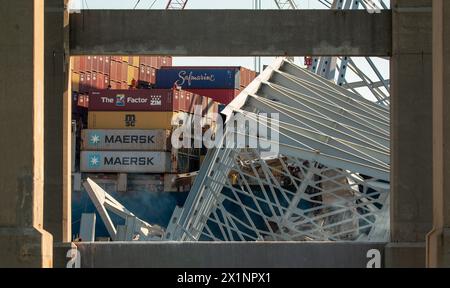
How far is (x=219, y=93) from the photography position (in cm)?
12562

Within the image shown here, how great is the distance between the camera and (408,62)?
28625 mm

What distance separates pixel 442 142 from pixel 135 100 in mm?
95569

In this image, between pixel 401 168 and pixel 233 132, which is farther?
pixel 233 132

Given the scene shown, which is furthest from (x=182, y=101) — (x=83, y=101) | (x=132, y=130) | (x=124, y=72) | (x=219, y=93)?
(x=124, y=72)

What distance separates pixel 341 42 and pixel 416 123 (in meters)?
2.27

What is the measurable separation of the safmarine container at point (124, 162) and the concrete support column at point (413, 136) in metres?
85.2

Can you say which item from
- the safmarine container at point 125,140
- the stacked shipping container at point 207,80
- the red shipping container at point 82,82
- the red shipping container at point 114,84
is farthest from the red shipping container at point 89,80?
the stacked shipping container at point 207,80

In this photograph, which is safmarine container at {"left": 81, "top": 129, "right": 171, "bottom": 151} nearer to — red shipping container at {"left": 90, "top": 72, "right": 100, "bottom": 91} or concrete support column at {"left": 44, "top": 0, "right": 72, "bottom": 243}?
red shipping container at {"left": 90, "top": 72, "right": 100, "bottom": 91}

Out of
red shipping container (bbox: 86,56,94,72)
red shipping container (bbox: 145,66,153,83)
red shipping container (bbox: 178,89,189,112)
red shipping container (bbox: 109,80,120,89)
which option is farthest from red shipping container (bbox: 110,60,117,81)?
red shipping container (bbox: 178,89,189,112)
